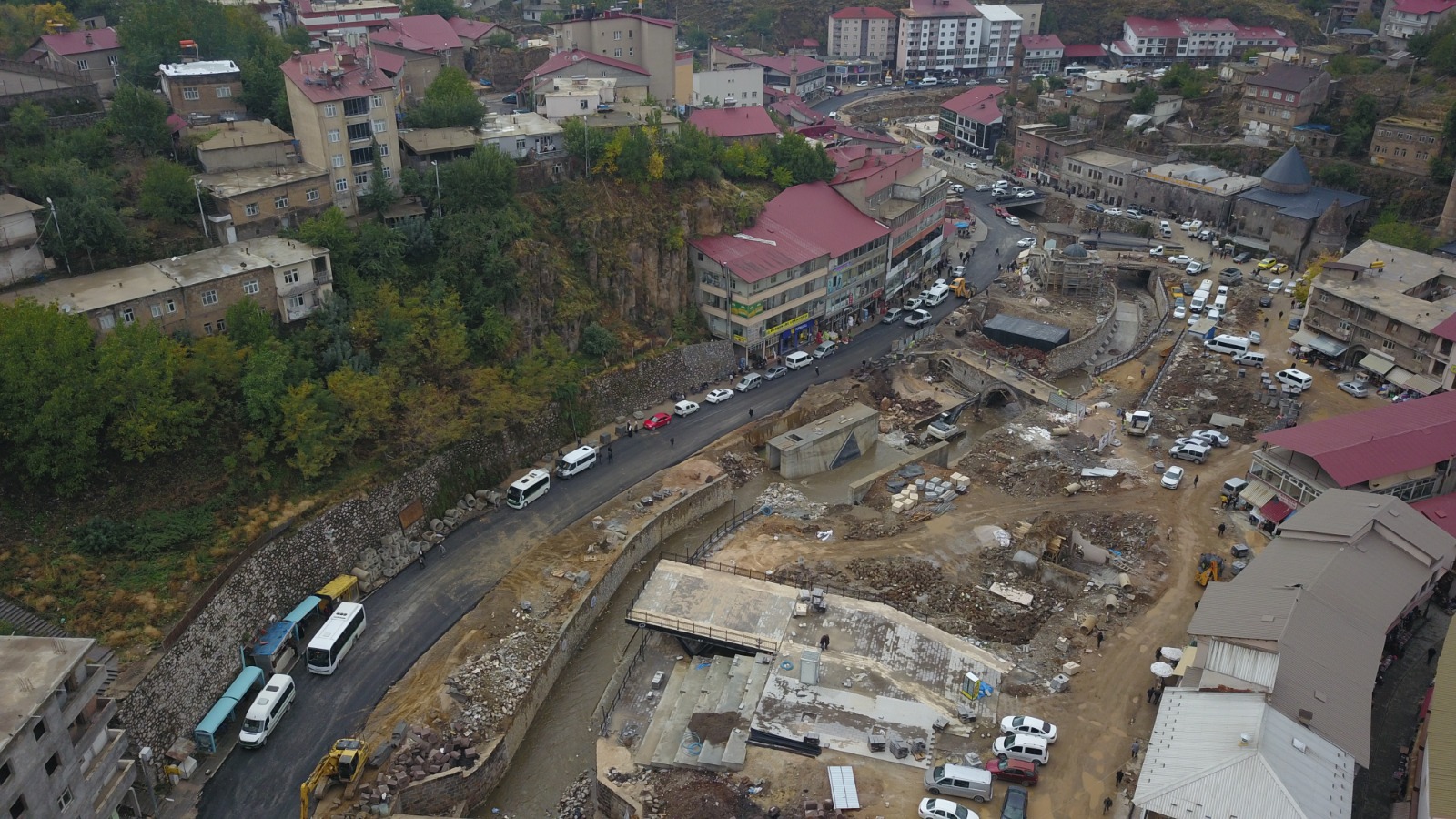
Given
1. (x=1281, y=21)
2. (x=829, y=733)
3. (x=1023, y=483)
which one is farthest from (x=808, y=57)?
(x=829, y=733)

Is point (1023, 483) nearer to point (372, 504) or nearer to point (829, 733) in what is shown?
point (829, 733)

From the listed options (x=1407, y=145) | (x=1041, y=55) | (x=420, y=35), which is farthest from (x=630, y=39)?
(x=1041, y=55)

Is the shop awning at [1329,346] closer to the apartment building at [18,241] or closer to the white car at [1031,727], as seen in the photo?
the white car at [1031,727]

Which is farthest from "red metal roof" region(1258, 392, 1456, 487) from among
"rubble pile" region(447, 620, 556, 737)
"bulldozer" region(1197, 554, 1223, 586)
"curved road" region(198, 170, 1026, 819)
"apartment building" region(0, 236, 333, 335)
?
"apartment building" region(0, 236, 333, 335)

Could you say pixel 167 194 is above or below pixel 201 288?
above

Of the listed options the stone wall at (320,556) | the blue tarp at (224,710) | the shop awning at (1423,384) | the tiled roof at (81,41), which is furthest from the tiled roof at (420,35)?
the shop awning at (1423,384)

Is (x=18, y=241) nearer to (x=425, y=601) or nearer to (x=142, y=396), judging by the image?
(x=142, y=396)
